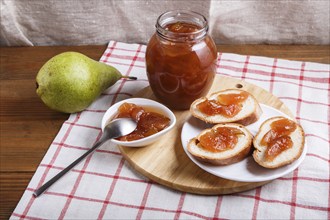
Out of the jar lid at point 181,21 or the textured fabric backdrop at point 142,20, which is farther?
the textured fabric backdrop at point 142,20

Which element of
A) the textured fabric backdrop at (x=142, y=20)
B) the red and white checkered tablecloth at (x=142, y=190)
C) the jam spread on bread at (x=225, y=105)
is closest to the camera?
the red and white checkered tablecloth at (x=142, y=190)

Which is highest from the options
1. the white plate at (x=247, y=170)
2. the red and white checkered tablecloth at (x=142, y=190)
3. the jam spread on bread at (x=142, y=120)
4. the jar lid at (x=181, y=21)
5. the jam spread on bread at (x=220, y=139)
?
the jar lid at (x=181, y=21)

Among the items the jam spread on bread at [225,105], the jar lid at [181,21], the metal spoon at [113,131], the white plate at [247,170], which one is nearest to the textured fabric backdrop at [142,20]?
the jar lid at [181,21]

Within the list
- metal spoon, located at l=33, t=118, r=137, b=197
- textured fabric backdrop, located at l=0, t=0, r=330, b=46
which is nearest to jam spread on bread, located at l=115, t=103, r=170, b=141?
metal spoon, located at l=33, t=118, r=137, b=197

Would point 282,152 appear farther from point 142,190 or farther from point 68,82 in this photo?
point 68,82

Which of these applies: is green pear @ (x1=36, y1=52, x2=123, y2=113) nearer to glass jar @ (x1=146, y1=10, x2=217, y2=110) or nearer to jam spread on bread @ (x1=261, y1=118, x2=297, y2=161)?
glass jar @ (x1=146, y1=10, x2=217, y2=110)

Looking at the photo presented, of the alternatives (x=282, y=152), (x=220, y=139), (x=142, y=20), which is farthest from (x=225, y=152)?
(x=142, y=20)

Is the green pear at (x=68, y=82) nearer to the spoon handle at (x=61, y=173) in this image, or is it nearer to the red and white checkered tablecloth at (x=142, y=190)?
the red and white checkered tablecloth at (x=142, y=190)

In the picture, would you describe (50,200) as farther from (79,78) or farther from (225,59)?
(225,59)
